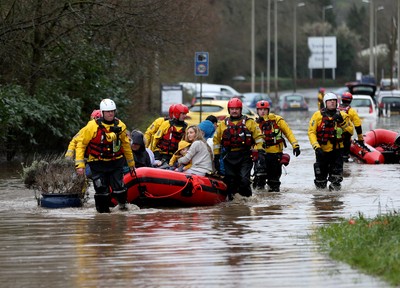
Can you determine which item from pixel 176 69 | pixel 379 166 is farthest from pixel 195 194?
pixel 176 69

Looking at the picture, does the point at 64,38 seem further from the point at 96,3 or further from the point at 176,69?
the point at 176,69

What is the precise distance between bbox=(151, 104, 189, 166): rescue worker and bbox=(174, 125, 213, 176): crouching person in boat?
1.25m

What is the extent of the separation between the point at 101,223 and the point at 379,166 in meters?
12.2

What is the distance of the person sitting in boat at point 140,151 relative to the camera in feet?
58.1

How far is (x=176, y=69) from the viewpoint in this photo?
53438 mm

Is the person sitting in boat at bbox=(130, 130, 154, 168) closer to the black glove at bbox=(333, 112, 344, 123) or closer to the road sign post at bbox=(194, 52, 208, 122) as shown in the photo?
the black glove at bbox=(333, 112, 344, 123)

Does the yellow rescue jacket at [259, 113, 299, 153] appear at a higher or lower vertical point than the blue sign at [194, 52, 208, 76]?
lower

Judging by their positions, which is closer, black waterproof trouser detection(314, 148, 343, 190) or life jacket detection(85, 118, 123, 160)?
life jacket detection(85, 118, 123, 160)

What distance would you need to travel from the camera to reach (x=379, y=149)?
92.0 ft

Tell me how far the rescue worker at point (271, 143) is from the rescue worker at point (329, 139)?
47 cm

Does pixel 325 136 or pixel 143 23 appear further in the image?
pixel 143 23

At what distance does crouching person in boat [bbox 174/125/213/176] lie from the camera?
1769cm

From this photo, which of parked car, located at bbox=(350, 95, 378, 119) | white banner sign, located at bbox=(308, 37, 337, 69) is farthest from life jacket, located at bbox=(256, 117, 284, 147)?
white banner sign, located at bbox=(308, 37, 337, 69)

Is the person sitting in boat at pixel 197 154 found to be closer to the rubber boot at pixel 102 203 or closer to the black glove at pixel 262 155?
the rubber boot at pixel 102 203
